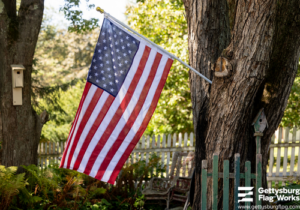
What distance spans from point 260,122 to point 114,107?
1.94 metres

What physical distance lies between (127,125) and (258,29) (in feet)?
6.64

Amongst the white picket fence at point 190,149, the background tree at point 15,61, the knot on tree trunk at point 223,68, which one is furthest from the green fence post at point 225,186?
the background tree at point 15,61

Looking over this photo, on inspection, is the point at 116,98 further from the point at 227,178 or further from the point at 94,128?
the point at 227,178

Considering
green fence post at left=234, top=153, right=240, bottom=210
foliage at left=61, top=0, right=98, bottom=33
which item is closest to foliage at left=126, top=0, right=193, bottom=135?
foliage at left=61, top=0, right=98, bottom=33

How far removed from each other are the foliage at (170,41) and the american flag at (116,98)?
632 centimetres

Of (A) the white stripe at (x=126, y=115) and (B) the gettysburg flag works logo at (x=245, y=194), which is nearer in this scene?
(B) the gettysburg flag works logo at (x=245, y=194)

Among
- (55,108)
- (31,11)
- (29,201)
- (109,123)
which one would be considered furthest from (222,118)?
(55,108)

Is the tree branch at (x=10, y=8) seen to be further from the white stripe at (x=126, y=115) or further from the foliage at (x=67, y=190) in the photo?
the white stripe at (x=126, y=115)

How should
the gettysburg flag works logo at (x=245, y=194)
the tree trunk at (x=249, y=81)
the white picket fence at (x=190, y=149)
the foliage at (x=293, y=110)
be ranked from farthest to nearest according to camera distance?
the foliage at (x=293, y=110)
the white picket fence at (x=190, y=149)
the gettysburg flag works logo at (x=245, y=194)
the tree trunk at (x=249, y=81)

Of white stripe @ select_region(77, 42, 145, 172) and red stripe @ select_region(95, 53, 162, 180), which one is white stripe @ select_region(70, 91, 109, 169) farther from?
red stripe @ select_region(95, 53, 162, 180)

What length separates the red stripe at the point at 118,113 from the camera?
3910mm

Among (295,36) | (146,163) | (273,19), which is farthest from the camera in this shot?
(146,163)

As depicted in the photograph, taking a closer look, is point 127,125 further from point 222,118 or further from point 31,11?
point 31,11

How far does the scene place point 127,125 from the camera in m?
3.94
